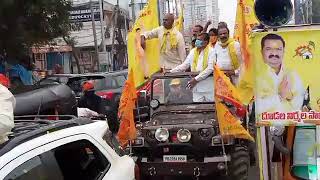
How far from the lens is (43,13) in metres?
13.2

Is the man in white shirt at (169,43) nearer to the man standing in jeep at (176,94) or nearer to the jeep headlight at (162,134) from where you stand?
the man standing in jeep at (176,94)

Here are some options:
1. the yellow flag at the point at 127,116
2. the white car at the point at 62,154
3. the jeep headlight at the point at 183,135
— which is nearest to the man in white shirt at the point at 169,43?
the yellow flag at the point at 127,116

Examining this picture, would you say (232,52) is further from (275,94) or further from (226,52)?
(275,94)

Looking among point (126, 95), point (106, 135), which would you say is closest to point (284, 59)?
point (106, 135)

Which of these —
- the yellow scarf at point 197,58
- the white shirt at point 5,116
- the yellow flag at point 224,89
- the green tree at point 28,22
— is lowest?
the yellow flag at point 224,89

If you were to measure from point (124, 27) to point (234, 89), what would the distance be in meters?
44.0

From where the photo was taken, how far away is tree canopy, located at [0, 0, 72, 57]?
11906 millimetres

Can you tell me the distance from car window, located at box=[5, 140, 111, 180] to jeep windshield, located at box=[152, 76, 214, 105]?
430cm

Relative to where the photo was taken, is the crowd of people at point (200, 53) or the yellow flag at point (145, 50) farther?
the yellow flag at point (145, 50)

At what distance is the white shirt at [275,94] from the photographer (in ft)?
14.1

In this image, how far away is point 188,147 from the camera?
7.51 meters

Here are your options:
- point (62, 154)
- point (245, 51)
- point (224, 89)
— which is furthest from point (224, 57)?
point (62, 154)

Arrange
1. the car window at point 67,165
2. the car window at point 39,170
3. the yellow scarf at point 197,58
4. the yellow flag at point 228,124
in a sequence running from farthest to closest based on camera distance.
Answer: the yellow scarf at point 197,58 → the yellow flag at point 228,124 → the car window at point 67,165 → the car window at point 39,170

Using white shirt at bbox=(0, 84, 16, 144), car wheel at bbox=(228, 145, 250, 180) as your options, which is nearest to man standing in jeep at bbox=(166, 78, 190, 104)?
car wheel at bbox=(228, 145, 250, 180)
